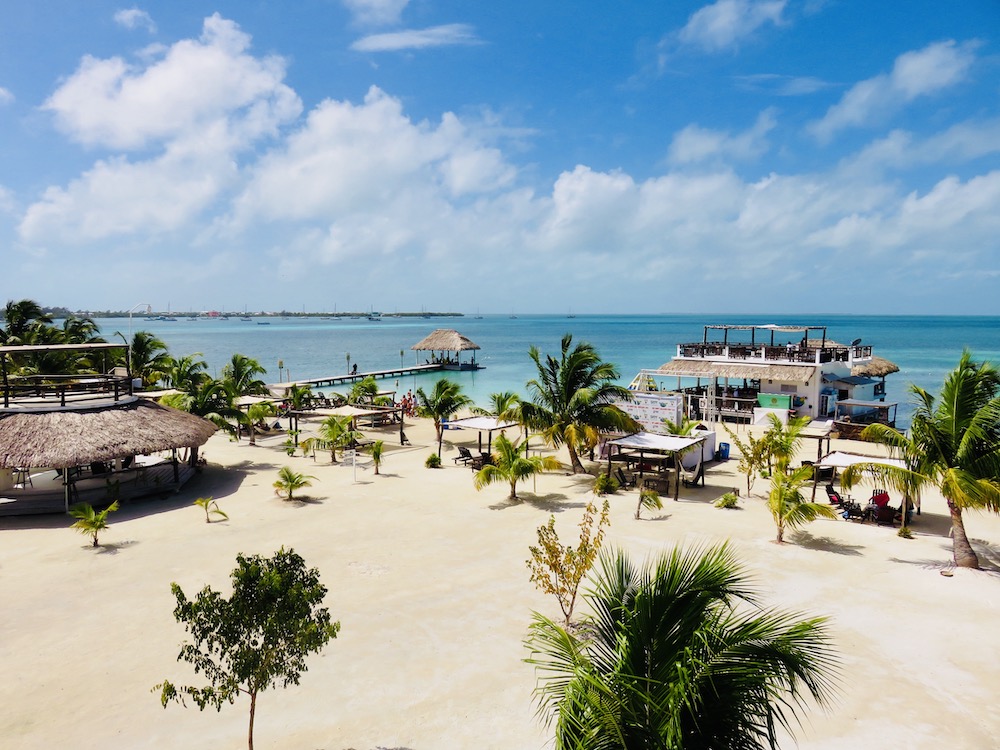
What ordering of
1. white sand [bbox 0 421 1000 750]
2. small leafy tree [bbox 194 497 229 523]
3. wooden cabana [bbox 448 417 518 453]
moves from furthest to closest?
wooden cabana [bbox 448 417 518 453] < small leafy tree [bbox 194 497 229 523] < white sand [bbox 0 421 1000 750]

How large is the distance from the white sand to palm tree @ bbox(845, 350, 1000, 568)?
1.45 m

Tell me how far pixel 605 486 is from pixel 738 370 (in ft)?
57.1

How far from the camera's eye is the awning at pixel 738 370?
31.1 metres

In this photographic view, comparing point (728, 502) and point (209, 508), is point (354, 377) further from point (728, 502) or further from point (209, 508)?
point (728, 502)

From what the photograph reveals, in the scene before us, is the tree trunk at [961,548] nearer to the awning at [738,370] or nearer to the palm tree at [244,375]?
the awning at [738,370]

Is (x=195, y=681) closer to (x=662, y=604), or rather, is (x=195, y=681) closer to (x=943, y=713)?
(x=662, y=604)

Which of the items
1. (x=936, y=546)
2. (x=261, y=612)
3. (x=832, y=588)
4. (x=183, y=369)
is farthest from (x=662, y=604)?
(x=183, y=369)

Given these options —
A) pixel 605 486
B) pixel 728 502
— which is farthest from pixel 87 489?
pixel 728 502

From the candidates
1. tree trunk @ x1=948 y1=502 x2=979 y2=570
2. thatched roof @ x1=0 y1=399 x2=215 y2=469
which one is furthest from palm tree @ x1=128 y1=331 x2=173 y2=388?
tree trunk @ x1=948 y1=502 x2=979 y2=570

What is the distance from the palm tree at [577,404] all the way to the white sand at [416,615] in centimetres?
258

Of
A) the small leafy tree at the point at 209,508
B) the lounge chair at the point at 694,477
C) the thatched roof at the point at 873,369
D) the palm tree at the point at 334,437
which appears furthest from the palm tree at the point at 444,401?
the thatched roof at the point at 873,369

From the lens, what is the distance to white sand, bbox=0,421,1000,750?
279 inches

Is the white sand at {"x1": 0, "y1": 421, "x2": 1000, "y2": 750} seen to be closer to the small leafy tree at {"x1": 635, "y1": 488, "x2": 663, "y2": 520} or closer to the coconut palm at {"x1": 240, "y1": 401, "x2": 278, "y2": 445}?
the small leafy tree at {"x1": 635, "y1": 488, "x2": 663, "y2": 520}

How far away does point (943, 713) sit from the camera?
721 cm
